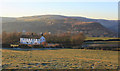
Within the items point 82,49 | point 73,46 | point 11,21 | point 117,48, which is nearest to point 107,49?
point 117,48

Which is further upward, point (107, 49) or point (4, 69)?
point (4, 69)

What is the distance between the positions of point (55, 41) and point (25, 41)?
5.01m

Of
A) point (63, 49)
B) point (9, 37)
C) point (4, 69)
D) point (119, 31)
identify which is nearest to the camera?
point (4, 69)

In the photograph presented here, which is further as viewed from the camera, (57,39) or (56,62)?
(57,39)

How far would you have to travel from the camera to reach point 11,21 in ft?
127

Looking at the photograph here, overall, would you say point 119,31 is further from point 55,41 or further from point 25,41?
point 25,41

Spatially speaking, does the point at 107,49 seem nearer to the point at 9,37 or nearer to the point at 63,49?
the point at 63,49

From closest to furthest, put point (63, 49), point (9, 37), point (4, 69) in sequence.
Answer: point (4, 69) < point (63, 49) < point (9, 37)

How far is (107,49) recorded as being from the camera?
23.3 metres

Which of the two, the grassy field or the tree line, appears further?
the tree line

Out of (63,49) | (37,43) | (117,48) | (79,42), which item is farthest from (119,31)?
(37,43)

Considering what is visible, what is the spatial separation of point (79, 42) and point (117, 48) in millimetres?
6648

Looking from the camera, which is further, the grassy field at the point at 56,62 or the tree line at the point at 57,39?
the tree line at the point at 57,39

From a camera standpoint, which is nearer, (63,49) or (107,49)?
(63,49)
